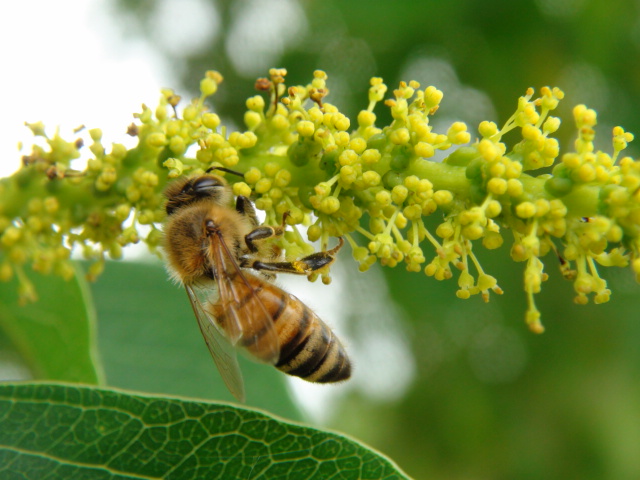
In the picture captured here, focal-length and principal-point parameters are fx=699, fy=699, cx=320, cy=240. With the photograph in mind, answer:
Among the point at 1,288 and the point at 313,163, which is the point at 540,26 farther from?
the point at 1,288

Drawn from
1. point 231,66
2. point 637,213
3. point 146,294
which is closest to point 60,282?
Result: point 146,294

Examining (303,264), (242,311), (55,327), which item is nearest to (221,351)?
(242,311)

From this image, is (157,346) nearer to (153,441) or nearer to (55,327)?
(55,327)

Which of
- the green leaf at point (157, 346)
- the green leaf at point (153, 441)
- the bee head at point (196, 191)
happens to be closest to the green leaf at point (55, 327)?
the green leaf at point (157, 346)

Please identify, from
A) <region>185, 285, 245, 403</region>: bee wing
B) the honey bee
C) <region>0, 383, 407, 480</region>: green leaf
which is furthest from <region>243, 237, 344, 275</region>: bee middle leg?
<region>0, 383, 407, 480</region>: green leaf

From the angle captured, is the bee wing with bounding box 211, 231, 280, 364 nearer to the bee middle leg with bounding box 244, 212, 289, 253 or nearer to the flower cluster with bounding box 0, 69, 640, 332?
the bee middle leg with bounding box 244, 212, 289, 253

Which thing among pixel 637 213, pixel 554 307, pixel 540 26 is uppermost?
pixel 540 26
